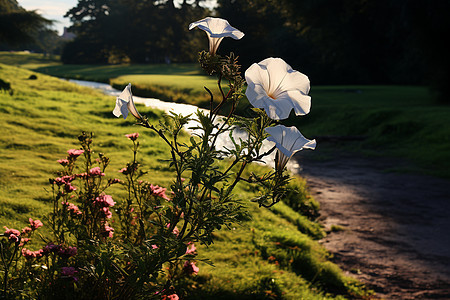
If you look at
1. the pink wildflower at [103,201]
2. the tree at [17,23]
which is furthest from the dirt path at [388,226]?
the tree at [17,23]

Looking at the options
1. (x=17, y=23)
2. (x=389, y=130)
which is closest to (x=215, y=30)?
(x=389, y=130)

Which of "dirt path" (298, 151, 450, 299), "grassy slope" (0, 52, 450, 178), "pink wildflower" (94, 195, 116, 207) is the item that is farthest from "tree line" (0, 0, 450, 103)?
"pink wildflower" (94, 195, 116, 207)

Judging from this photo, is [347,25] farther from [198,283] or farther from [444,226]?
[198,283]

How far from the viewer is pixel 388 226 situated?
7.58m

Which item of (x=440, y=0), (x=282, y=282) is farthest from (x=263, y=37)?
(x=282, y=282)

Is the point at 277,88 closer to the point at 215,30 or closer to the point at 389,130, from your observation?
the point at 215,30

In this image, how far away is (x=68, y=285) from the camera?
330 cm

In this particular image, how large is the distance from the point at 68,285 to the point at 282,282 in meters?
2.45

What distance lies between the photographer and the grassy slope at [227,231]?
472 centimetres

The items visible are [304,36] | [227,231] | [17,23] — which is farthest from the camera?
[304,36]

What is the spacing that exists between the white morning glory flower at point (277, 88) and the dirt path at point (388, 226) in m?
4.32

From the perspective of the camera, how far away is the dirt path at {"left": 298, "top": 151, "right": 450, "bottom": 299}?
574cm

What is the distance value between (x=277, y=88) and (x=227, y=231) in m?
4.58

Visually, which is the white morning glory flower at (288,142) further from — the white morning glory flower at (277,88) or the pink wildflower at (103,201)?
the pink wildflower at (103,201)
